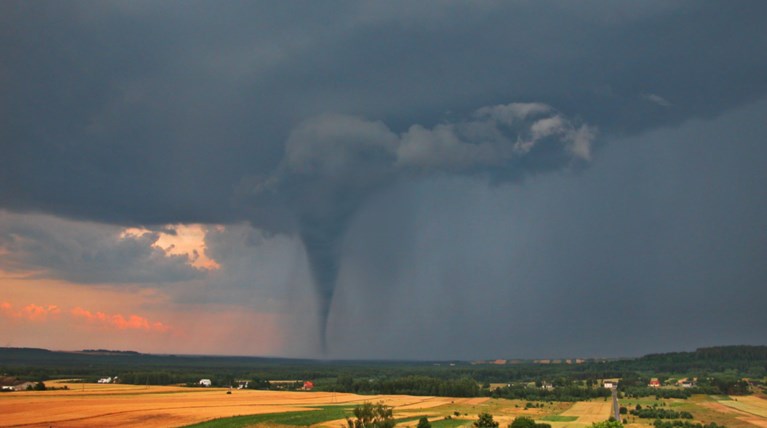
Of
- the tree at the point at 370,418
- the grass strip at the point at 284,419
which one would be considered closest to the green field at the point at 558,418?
the grass strip at the point at 284,419

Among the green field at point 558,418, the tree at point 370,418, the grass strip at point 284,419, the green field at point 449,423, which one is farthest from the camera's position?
the green field at point 558,418

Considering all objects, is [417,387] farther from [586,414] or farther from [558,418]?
[558,418]

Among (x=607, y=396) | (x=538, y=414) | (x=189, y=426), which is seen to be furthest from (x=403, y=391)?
(x=189, y=426)

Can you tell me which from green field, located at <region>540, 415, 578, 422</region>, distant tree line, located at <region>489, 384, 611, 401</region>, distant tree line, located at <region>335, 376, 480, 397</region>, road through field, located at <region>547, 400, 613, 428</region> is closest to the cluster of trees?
distant tree line, located at <region>489, 384, 611, 401</region>

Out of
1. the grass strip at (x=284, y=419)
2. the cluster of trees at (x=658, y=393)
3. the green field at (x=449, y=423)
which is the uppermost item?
the grass strip at (x=284, y=419)

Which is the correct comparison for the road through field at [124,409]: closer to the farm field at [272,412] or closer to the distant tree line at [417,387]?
the farm field at [272,412]

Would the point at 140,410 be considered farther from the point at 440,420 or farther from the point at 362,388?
the point at 362,388

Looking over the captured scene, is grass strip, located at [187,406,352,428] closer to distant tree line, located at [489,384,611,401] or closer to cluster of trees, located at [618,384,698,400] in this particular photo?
distant tree line, located at [489,384,611,401]

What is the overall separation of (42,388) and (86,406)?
175ft

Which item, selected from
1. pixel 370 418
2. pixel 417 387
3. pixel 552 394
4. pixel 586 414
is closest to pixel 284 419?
pixel 370 418

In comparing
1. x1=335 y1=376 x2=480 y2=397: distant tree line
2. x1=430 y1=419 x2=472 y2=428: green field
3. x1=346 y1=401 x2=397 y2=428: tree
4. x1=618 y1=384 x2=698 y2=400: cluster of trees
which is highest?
x1=346 y1=401 x2=397 y2=428: tree

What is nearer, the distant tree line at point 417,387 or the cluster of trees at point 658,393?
the cluster of trees at point 658,393

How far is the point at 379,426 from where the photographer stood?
71688 millimetres

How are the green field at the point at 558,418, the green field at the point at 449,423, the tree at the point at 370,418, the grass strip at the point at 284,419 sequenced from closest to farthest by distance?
the tree at the point at 370,418
the grass strip at the point at 284,419
the green field at the point at 449,423
the green field at the point at 558,418
